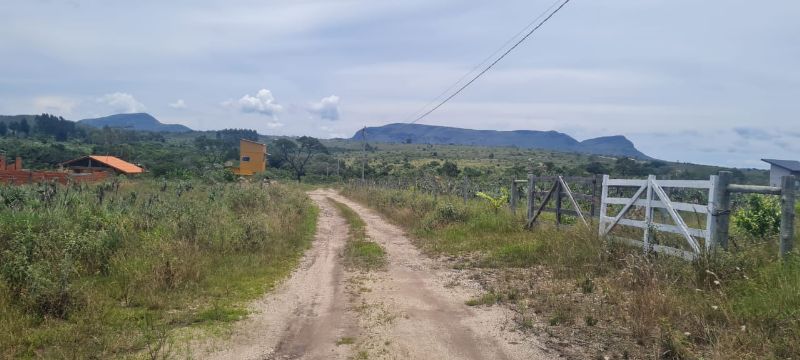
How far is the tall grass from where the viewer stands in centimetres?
566

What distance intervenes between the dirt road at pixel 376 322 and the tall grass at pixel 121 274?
589 millimetres

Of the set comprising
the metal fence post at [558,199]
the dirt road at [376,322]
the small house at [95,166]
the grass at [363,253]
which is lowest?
the small house at [95,166]

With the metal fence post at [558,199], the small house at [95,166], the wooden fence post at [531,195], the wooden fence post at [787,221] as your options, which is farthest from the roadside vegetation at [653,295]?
the small house at [95,166]

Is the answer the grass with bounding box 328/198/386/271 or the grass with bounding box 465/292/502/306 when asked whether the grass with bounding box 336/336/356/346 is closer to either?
the grass with bounding box 465/292/502/306

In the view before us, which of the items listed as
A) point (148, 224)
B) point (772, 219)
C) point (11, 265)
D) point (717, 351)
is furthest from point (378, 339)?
point (148, 224)

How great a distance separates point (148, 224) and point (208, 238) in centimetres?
129

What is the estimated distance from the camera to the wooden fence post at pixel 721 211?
7.19m

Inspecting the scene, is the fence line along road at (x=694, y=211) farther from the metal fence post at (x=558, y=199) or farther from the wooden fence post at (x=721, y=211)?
the metal fence post at (x=558, y=199)

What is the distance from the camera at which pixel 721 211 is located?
7180mm

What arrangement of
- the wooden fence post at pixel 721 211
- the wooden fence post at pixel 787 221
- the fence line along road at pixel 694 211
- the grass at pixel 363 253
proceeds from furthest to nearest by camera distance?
the grass at pixel 363 253 → the wooden fence post at pixel 721 211 → the fence line along road at pixel 694 211 → the wooden fence post at pixel 787 221

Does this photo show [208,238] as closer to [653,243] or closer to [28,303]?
[28,303]

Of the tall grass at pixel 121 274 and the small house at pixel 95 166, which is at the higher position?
the tall grass at pixel 121 274

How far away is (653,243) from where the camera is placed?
27.9ft

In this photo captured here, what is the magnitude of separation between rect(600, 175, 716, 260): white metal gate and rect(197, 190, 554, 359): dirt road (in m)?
2.84
